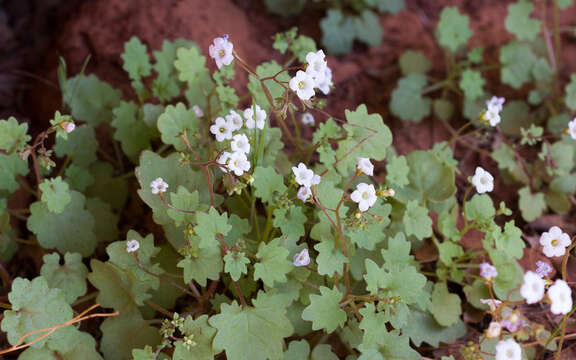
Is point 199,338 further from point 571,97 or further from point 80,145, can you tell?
point 571,97

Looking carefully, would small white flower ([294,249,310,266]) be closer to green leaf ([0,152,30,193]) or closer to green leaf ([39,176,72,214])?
green leaf ([39,176,72,214])

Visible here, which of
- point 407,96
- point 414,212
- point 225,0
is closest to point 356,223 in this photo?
point 414,212

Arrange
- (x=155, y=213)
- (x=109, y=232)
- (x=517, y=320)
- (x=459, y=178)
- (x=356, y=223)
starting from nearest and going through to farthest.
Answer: (x=517, y=320) < (x=356, y=223) < (x=155, y=213) < (x=109, y=232) < (x=459, y=178)

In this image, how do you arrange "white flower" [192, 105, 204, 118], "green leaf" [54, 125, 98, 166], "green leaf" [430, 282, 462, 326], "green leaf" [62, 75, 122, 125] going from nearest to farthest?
"green leaf" [430, 282, 462, 326] < "white flower" [192, 105, 204, 118] < "green leaf" [54, 125, 98, 166] < "green leaf" [62, 75, 122, 125]

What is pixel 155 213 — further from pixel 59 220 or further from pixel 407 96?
pixel 407 96

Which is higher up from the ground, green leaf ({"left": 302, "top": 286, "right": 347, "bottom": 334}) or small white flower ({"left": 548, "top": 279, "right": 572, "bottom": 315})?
small white flower ({"left": 548, "top": 279, "right": 572, "bottom": 315})

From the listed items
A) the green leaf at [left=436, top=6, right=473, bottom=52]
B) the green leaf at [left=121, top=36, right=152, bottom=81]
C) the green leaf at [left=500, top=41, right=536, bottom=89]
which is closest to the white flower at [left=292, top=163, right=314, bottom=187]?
the green leaf at [left=121, top=36, right=152, bottom=81]
